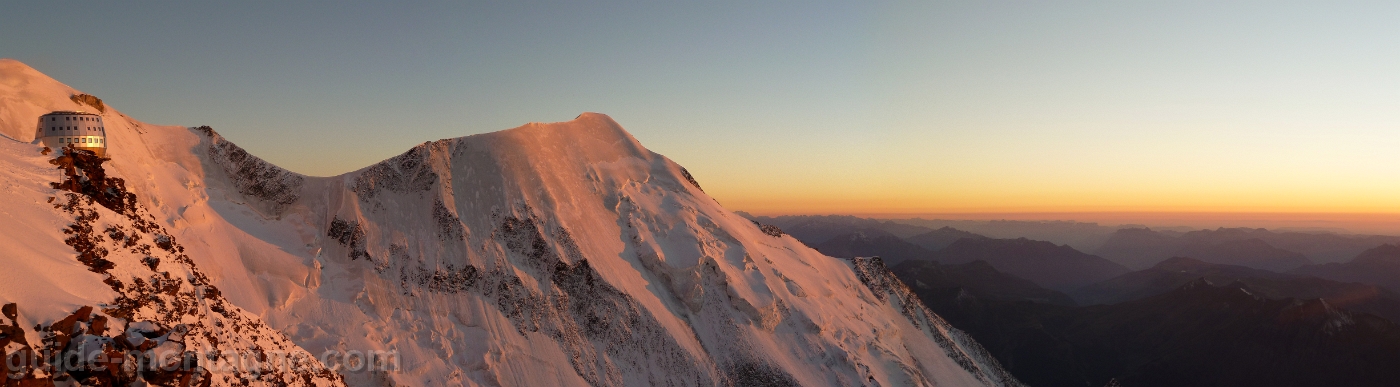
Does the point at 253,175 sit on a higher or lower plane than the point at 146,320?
higher

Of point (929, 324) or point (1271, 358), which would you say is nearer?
point (929, 324)

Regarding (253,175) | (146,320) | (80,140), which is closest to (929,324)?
(253,175)

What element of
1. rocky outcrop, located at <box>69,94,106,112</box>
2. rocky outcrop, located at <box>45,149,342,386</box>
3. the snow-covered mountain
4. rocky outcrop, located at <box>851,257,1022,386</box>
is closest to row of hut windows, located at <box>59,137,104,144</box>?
the snow-covered mountain

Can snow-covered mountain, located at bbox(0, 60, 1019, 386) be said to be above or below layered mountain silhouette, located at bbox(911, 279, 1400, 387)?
above

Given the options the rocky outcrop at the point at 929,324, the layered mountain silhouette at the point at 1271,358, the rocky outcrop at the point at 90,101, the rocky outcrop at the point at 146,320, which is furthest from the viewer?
the layered mountain silhouette at the point at 1271,358

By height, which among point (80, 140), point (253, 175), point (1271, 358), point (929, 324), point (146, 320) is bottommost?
point (1271, 358)

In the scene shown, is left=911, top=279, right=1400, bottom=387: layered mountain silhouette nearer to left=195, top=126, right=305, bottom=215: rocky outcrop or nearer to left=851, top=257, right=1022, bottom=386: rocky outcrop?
left=851, top=257, right=1022, bottom=386: rocky outcrop

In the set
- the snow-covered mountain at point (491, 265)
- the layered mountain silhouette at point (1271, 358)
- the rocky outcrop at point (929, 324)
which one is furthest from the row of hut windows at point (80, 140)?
the layered mountain silhouette at point (1271, 358)

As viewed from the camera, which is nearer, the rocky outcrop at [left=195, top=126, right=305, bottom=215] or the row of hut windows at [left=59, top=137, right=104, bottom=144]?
the row of hut windows at [left=59, top=137, right=104, bottom=144]

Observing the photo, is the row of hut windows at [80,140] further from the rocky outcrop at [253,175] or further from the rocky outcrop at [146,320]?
the rocky outcrop at [253,175]

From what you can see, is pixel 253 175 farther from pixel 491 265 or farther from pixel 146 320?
pixel 146 320
